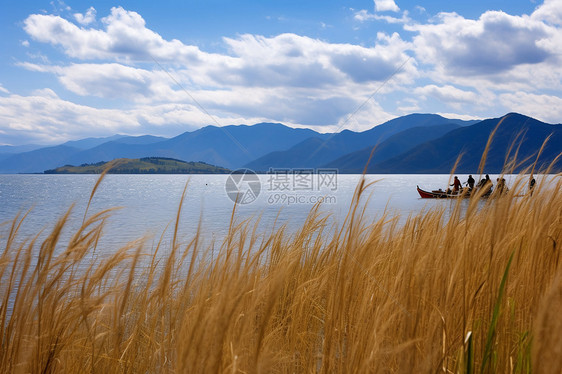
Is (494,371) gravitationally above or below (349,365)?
below

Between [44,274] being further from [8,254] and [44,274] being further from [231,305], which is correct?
[231,305]

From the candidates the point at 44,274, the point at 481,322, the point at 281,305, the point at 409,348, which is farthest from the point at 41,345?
the point at 481,322

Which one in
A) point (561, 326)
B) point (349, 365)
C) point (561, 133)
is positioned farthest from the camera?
point (561, 133)

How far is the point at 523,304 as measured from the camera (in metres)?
2.15

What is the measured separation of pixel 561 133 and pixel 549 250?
125 metres

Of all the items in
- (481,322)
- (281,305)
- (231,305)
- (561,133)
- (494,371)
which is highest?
(561,133)

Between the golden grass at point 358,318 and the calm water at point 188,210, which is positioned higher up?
the golden grass at point 358,318

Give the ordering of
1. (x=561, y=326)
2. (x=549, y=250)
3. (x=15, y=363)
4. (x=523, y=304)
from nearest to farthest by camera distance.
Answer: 1. (x=561, y=326)
2. (x=15, y=363)
3. (x=523, y=304)
4. (x=549, y=250)

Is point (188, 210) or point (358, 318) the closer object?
point (358, 318)

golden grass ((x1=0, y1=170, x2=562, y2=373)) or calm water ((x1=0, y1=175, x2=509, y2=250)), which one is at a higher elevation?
golden grass ((x1=0, y1=170, x2=562, y2=373))

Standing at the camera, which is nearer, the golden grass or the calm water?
the golden grass

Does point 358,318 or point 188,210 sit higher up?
point 358,318

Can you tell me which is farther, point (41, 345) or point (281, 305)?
point (281, 305)

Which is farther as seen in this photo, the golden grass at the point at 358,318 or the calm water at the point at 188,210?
the calm water at the point at 188,210
